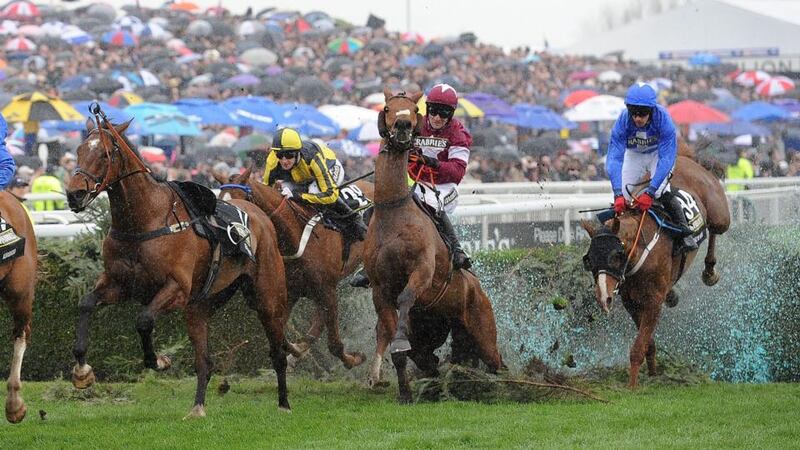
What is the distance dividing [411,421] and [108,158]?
8.14 ft

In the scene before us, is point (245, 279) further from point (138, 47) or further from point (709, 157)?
point (138, 47)

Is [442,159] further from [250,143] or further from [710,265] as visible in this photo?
[250,143]

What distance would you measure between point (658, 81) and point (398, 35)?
10.2 m

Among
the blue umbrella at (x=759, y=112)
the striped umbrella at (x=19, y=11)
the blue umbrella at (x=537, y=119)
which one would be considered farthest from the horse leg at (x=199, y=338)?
the striped umbrella at (x=19, y=11)

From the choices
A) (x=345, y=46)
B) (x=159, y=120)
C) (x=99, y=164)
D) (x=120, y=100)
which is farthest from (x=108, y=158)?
(x=345, y=46)

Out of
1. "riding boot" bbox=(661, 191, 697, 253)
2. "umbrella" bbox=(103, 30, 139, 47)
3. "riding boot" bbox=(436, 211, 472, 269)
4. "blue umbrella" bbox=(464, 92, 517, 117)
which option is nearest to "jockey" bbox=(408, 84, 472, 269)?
"riding boot" bbox=(436, 211, 472, 269)

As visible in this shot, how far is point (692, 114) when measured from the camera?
104 feet

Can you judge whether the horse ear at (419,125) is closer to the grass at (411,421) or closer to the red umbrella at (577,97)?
the grass at (411,421)

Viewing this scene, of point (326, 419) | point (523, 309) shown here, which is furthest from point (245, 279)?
point (523, 309)

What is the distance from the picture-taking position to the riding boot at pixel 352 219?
11.7m

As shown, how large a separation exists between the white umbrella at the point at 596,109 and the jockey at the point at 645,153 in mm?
21619

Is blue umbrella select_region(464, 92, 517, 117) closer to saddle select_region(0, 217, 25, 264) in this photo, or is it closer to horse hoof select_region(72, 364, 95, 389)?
saddle select_region(0, 217, 25, 264)

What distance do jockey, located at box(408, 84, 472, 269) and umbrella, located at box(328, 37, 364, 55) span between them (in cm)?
3272

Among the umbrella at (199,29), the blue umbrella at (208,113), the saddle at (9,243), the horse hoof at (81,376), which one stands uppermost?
the umbrella at (199,29)
